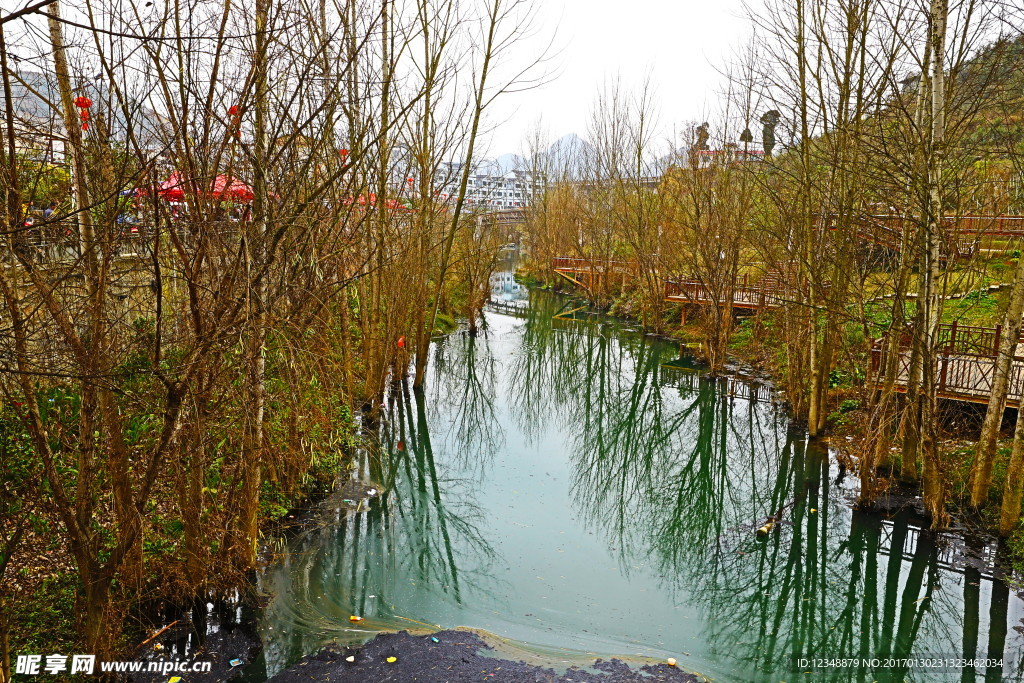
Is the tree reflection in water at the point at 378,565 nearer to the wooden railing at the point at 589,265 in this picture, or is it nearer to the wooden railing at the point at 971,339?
the wooden railing at the point at 971,339

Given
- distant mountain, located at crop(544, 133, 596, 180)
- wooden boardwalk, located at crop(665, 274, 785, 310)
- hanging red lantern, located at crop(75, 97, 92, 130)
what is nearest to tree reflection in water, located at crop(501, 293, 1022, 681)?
wooden boardwalk, located at crop(665, 274, 785, 310)

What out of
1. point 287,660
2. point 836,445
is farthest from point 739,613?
point 836,445

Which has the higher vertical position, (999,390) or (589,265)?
(589,265)

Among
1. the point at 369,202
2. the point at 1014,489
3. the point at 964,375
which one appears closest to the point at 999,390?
the point at 1014,489

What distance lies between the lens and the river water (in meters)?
6.27

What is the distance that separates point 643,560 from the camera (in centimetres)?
791

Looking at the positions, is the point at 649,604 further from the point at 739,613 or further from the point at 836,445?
the point at 836,445

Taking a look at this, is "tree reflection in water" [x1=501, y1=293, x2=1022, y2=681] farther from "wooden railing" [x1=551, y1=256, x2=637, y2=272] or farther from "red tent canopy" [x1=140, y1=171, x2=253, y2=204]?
"wooden railing" [x1=551, y1=256, x2=637, y2=272]

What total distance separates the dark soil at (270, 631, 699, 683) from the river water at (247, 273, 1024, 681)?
198mm

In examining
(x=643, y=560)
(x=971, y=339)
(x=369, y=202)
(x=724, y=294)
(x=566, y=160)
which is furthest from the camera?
(x=566, y=160)

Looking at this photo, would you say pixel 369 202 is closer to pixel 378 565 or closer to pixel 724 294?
pixel 378 565

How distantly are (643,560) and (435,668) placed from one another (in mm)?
3114

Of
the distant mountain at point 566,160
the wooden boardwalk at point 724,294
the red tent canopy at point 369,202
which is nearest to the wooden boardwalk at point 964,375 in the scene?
the wooden boardwalk at point 724,294

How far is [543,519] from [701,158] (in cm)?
1466
